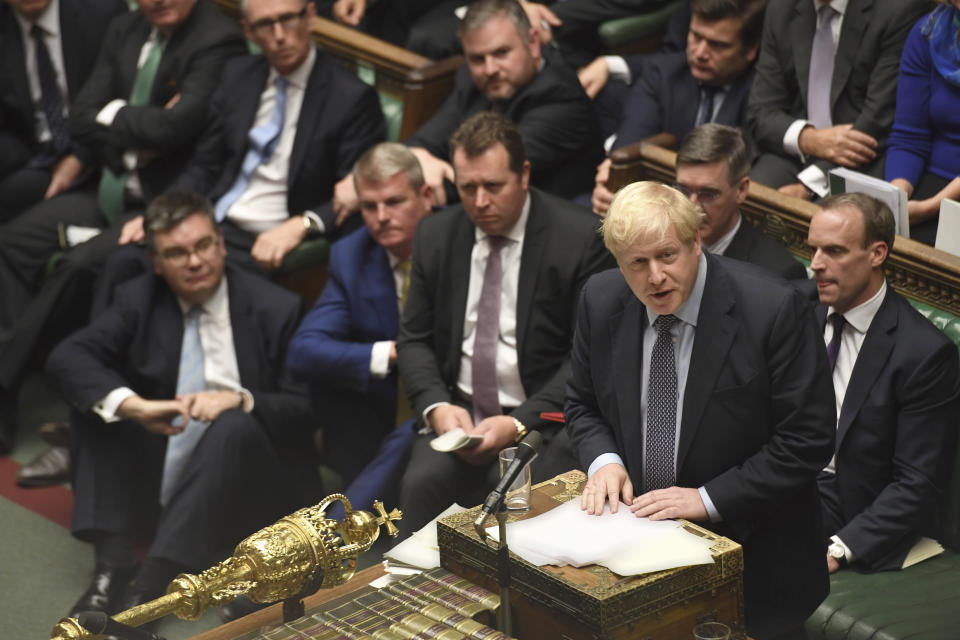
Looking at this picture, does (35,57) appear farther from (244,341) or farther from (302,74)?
(244,341)

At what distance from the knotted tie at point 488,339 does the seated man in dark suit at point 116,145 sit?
5.02 feet

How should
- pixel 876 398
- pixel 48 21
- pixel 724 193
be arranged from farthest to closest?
pixel 48 21, pixel 724 193, pixel 876 398

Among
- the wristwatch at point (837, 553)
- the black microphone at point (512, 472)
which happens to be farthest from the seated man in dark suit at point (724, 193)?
the black microphone at point (512, 472)

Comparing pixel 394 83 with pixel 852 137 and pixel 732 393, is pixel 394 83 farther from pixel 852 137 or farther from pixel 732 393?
pixel 732 393

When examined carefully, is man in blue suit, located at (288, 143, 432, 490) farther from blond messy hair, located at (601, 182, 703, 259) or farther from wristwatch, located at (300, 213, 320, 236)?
blond messy hair, located at (601, 182, 703, 259)

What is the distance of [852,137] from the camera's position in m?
3.50

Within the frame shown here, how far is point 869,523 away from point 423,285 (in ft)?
4.03

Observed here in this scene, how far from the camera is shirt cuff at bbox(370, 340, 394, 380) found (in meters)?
3.48

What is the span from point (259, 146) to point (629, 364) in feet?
7.15

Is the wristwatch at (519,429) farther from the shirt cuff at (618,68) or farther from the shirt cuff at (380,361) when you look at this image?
the shirt cuff at (618,68)

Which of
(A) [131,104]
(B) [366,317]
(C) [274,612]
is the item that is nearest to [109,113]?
(A) [131,104]

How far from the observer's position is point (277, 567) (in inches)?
87.5

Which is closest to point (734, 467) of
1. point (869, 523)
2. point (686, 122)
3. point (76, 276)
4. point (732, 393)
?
point (732, 393)

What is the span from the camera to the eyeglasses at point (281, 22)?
4.09 m
